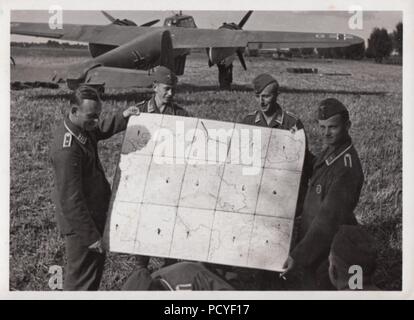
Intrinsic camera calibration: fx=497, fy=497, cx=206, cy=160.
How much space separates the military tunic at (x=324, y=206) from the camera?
139 inches

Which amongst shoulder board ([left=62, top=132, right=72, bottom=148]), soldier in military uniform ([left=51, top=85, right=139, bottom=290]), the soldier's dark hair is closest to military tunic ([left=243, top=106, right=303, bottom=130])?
soldier in military uniform ([left=51, top=85, right=139, bottom=290])

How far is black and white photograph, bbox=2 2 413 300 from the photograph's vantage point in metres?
3.54

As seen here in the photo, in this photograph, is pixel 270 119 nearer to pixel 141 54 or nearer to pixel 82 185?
pixel 141 54

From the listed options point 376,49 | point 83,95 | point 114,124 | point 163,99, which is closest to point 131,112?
point 114,124

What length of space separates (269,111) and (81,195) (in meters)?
1.48

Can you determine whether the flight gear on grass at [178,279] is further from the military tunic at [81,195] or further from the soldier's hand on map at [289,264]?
the soldier's hand on map at [289,264]

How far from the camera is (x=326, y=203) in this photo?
352cm

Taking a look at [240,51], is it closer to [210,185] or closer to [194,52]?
[194,52]

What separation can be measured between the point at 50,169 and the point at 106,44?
1.06 meters

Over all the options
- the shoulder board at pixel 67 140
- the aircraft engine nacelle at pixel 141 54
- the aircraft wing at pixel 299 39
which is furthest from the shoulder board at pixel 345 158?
the shoulder board at pixel 67 140

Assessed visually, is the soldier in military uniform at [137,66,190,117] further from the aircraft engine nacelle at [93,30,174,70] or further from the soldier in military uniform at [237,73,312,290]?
the soldier in military uniform at [237,73,312,290]

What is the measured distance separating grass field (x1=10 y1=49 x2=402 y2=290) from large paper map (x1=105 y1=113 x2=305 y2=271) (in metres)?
0.17

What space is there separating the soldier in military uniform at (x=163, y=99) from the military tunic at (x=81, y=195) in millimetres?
216

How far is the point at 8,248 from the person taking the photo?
375 cm
